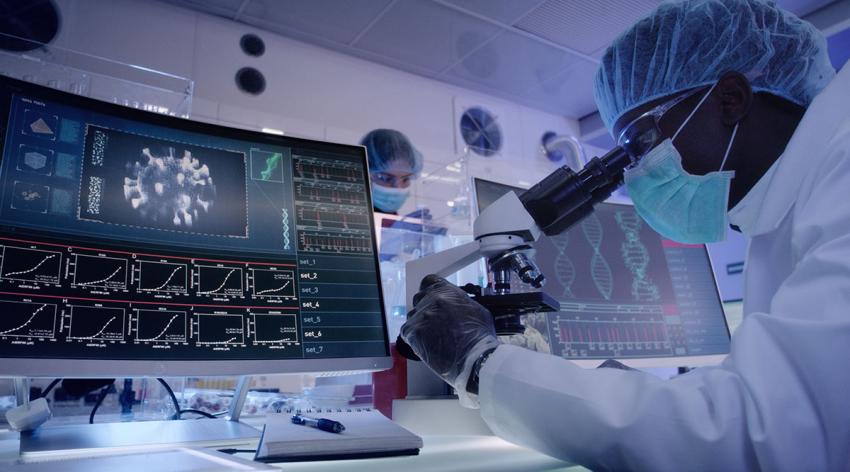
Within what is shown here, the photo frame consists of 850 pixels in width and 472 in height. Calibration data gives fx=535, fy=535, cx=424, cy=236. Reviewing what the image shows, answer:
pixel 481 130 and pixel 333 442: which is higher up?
pixel 481 130

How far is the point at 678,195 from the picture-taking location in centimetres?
115

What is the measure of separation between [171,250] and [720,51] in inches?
42.7

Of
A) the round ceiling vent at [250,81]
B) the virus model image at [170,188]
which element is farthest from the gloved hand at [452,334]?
the round ceiling vent at [250,81]

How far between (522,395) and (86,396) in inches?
43.1

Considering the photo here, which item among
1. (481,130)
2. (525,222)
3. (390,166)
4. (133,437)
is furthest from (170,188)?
(481,130)

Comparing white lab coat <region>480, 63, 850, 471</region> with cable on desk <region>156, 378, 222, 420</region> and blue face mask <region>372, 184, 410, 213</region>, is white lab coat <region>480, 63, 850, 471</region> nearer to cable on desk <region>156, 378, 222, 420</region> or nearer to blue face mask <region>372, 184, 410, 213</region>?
cable on desk <region>156, 378, 222, 420</region>

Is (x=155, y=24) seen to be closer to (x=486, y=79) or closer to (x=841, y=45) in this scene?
(x=486, y=79)

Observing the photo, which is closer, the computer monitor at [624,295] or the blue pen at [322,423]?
the blue pen at [322,423]

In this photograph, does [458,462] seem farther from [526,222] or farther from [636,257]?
[636,257]

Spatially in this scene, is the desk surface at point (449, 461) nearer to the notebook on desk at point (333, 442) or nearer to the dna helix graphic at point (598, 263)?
the notebook on desk at point (333, 442)

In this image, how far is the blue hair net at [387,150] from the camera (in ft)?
12.3

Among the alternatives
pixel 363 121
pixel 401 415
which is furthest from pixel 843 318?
pixel 363 121

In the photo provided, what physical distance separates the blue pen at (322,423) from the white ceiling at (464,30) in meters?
3.41

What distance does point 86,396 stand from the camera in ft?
4.14
